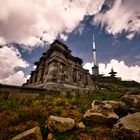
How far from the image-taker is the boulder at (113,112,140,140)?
6.01 meters

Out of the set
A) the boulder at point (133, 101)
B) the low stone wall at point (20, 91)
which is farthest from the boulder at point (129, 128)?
the low stone wall at point (20, 91)

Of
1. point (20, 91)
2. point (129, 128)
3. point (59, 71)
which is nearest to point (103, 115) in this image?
point (129, 128)

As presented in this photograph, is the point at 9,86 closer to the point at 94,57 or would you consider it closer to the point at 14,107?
the point at 14,107

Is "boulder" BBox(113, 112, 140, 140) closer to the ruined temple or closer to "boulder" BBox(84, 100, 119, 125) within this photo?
"boulder" BBox(84, 100, 119, 125)

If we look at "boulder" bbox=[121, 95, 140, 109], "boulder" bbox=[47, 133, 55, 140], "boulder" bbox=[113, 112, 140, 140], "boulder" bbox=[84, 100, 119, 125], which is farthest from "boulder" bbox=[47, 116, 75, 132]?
"boulder" bbox=[121, 95, 140, 109]

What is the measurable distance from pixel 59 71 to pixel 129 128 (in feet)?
50.8

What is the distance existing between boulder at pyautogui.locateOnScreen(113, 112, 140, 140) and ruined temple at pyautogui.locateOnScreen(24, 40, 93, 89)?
1262cm

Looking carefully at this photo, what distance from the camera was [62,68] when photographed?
862 inches

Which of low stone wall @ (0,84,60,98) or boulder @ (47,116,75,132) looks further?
low stone wall @ (0,84,60,98)

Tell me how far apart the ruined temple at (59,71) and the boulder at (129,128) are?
41.4ft

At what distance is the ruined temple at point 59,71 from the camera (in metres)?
20.2

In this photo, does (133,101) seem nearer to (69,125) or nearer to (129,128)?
(129,128)

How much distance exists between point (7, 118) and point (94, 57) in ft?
214

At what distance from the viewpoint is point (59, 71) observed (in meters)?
21.1
